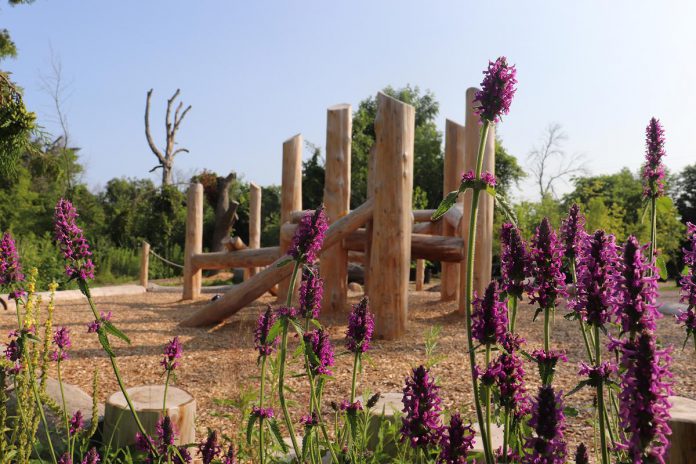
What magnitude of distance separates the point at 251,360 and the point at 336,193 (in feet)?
10.7

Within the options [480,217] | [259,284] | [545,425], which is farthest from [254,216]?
[545,425]

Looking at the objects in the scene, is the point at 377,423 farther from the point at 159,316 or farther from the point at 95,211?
the point at 95,211

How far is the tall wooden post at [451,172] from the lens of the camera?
30.7 ft

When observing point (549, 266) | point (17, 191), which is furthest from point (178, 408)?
point (17, 191)

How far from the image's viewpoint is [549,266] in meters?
1.53

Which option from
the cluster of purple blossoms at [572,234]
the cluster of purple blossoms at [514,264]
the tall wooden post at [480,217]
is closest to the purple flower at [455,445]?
the cluster of purple blossoms at [514,264]

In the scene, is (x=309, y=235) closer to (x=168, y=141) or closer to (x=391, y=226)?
(x=391, y=226)

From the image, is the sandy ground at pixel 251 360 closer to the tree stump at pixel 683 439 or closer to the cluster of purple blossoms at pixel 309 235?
the cluster of purple blossoms at pixel 309 235

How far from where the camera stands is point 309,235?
174 centimetres

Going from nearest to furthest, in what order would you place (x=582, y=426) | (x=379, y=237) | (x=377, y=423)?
(x=377, y=423)
(x=582, y=426)
(x=379, y=237)

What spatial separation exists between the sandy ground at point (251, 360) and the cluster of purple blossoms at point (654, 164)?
1.48 metres

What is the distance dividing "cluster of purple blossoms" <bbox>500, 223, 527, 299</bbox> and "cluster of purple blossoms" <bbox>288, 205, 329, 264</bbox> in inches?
22.0

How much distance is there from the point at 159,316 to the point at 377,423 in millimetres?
6695

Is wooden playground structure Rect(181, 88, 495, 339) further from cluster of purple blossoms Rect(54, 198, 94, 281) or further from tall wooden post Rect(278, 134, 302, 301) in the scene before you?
cluster of purple blossoms Rect(54, 198, 94, 281)
